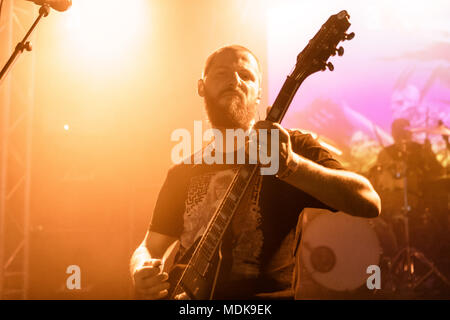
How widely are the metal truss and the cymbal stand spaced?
4950 millimetres

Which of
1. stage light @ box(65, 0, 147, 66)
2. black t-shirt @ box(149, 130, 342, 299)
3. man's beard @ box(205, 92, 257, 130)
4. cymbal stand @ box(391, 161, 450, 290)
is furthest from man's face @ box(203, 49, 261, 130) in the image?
cymbal stand @ box(391, 161, 450, 290)

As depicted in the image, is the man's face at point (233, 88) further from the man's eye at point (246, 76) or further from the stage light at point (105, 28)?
the stage light at point (105, 28)

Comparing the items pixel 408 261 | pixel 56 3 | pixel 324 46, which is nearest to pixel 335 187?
pixel 324 46

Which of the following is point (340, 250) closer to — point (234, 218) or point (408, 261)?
point (408, 261)

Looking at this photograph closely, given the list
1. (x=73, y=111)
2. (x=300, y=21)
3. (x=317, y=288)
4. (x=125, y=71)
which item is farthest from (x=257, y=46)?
(x=317, y=288)

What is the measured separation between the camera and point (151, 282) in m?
1.94

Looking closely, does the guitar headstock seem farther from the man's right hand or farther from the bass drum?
the bass drum

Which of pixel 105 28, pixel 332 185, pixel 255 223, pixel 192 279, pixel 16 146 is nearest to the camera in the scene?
pixel 332 185

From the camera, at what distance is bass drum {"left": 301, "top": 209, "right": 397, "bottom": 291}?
5.14 meters

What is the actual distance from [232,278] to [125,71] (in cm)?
447

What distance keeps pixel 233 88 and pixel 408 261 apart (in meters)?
4.22

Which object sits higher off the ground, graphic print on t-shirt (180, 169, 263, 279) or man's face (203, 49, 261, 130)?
man's face (203, 49, 261, 130)

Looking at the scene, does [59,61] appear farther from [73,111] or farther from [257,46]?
[257,46]

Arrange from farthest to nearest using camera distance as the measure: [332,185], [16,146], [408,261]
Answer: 1. [16,146]
2. [408,261]
3. [332,185]
